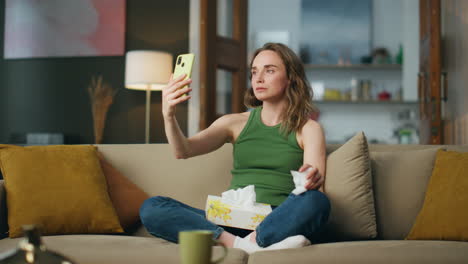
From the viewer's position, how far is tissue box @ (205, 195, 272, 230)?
1.83 metres

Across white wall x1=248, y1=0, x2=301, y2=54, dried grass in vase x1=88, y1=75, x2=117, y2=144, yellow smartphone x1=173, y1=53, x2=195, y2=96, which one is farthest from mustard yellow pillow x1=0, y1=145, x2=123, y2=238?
white wall x1=248, y1=0, x2=301, y2=54

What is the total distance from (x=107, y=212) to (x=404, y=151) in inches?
51.7

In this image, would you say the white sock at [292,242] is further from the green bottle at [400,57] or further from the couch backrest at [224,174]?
the green bottle at [400,57]

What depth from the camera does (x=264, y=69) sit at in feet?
7.14

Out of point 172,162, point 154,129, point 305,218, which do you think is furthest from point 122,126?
point 305,218

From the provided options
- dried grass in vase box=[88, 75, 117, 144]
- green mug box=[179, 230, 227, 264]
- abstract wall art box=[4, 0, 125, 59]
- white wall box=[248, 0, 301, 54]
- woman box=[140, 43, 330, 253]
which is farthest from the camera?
white wall box=[248, 0, 301, 54]

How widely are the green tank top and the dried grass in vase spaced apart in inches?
109

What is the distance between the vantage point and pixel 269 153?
6.81 ft

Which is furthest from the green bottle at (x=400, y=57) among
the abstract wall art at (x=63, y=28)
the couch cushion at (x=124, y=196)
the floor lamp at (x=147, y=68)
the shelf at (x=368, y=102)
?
the couch cushion at (x=124, y=196)

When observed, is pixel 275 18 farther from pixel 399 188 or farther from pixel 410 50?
pixel 399 188

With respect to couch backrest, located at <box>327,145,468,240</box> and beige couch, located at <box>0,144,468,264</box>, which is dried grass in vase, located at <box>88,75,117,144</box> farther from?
couch backrest, located at <box>327,145,468,240</box>

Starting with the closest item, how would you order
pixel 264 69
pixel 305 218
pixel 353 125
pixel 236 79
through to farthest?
pixel 305 218, pixel 264 69, pixel 236 79, pixel 353 125

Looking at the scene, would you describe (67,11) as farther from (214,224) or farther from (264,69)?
(214,224)

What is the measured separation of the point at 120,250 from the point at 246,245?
0.43 metres
